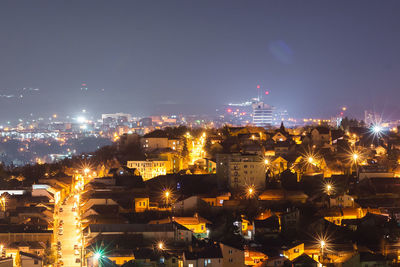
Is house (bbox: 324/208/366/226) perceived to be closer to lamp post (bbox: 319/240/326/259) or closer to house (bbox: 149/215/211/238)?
lamp post (bbox: 319/240/326/259)

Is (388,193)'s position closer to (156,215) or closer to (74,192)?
(156,215)

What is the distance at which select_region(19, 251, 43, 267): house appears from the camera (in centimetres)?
1190

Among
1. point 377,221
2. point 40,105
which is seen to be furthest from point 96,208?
point 40,105

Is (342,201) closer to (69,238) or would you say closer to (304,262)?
(304,262)

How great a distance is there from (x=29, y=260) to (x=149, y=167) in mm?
9431

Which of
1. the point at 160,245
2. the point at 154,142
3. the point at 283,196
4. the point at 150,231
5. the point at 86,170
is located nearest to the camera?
the point at 160,245

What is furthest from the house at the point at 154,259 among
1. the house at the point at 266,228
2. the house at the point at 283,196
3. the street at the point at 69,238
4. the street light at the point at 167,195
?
the house at the point at 283,196

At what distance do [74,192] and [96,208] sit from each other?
21.4 feet

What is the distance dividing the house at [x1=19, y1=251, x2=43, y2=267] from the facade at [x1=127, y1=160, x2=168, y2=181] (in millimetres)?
9085

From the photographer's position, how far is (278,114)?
67688mm

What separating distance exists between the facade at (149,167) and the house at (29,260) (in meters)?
9.08

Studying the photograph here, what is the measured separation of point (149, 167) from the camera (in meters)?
21.1

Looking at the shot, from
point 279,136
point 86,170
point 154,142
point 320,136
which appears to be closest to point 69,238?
point 86,170

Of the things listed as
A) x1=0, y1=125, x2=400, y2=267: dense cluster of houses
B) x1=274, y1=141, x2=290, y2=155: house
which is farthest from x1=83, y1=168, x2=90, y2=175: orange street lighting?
x1=274, y1=141, x2=290, y2=155: house
